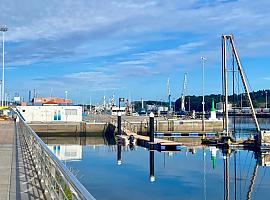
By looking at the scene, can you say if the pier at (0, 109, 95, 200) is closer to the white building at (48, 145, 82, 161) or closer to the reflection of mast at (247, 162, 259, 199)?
the reflection of mast at (247, 162, 259, 199)

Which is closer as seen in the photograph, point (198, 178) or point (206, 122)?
point (198, 178)

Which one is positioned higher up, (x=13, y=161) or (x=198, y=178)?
(x=13, y=161)

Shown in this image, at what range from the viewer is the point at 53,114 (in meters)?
64.4

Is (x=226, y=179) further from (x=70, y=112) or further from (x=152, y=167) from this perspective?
(x=70, y=112)

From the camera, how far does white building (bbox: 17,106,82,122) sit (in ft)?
211

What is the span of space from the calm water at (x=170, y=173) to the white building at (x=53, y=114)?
16.4 m

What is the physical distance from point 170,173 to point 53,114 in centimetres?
3669

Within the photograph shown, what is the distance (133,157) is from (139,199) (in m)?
17.9

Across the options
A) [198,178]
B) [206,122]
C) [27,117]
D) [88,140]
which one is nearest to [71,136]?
[88,140]

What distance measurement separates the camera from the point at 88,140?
56406 millimetres

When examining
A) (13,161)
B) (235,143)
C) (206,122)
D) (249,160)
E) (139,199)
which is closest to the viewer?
(13,161)

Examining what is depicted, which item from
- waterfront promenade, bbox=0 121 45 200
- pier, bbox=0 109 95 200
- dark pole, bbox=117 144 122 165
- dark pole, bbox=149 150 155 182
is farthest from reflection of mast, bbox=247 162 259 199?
pier, bbox=0 109 95 200

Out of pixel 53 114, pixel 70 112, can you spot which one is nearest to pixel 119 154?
pixel 70 112

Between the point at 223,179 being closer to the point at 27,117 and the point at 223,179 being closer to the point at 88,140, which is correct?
the point at 88,140
